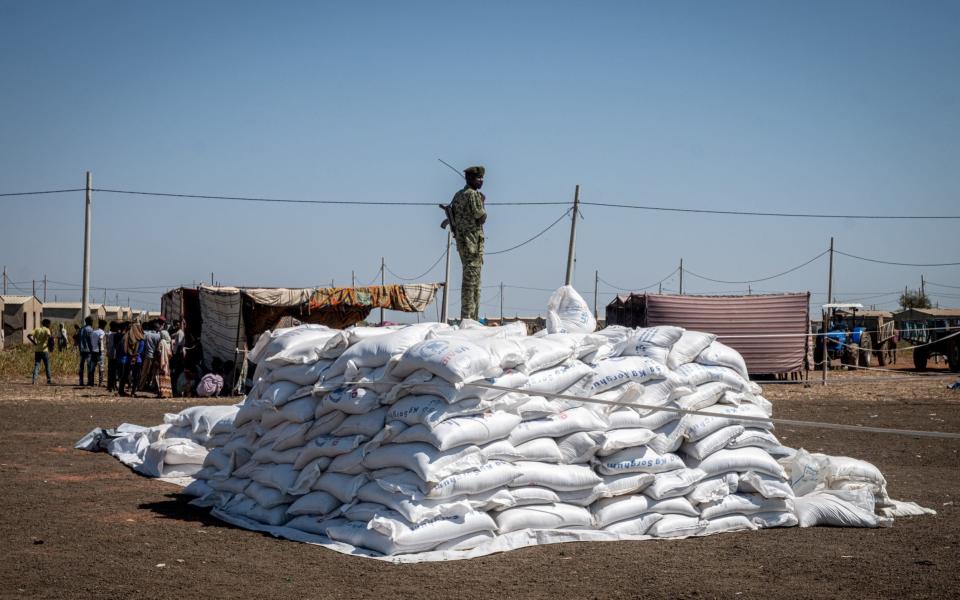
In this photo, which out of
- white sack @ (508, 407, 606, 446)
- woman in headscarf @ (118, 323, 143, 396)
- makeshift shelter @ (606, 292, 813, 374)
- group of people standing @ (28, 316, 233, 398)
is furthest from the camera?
makeshift shelter @ (606, 292, 813, 374)

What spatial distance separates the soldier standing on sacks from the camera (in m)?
9.05

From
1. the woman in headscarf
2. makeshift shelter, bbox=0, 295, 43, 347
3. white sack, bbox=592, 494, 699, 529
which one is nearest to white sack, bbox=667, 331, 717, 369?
white sack, bbox=592, 494, 699, 529

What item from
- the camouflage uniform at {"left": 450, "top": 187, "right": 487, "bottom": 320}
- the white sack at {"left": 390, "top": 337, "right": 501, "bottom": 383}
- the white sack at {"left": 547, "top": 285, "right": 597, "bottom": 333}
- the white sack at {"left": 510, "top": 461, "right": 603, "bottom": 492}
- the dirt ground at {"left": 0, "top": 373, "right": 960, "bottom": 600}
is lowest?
the dirt ground at {"left": 0, "top": 373, "right": 960, "bottom": 600}

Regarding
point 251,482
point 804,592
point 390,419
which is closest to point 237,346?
point 251,482

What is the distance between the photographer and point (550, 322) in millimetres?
7262

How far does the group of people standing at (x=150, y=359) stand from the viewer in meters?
17.1

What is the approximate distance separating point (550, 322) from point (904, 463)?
15.6 feet

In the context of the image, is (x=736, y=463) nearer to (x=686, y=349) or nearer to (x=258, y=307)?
(x=686, y=349)

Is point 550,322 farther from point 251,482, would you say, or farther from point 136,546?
point 136,546

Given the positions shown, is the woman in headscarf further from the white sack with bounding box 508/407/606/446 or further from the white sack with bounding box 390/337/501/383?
the white sack with bounding box 508/407/606/446

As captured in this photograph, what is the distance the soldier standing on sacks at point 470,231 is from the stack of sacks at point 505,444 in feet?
8.44

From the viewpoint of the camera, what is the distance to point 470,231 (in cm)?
911

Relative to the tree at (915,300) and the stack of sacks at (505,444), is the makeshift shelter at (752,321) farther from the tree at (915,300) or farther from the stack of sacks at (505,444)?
the tree at (915,300)

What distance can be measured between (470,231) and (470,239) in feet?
0.27
